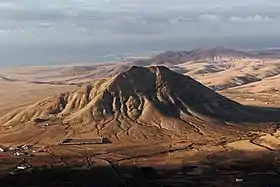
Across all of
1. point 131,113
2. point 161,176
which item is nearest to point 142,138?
point 131,113

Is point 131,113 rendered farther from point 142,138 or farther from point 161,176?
point 161,176

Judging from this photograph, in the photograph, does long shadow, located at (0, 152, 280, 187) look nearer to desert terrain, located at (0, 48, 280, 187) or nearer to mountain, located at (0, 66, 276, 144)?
desert terrain, located at (0, 48, 280, 187)

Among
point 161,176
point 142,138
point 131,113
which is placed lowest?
point 161,176

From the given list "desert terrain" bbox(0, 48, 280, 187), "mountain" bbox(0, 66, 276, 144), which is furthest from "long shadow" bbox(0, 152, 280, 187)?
"mountain" bbox(0, 66, 276, 144)

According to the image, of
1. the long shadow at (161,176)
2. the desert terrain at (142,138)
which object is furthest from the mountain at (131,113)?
the long shadow at (161,176)

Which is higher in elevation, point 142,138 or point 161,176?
point 142,138

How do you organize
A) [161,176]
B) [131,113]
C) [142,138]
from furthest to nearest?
[131,113]
[142,138]
[161,176]
